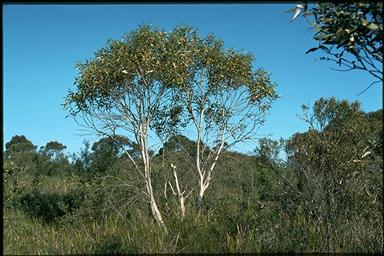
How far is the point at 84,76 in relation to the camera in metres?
9.60

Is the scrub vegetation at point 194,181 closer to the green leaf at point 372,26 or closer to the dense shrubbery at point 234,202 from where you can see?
the dense shrubbery at point 234,202

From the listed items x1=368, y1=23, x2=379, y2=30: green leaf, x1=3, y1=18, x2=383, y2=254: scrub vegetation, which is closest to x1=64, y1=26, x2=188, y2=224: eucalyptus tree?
x1=3, y1=18, x2=383, y2=254: scrub vegetation

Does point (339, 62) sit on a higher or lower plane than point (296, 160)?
higher

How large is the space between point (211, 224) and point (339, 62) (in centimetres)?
518

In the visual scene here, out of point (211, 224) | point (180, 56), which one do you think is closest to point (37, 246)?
point (211, 224)

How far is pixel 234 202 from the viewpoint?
9.92m

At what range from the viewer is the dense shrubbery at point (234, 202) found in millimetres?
6469

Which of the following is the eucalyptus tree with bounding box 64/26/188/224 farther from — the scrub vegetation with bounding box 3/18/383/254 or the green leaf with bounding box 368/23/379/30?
the green leaf with bounding box 368/23/379/30

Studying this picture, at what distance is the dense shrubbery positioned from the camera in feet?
21.2

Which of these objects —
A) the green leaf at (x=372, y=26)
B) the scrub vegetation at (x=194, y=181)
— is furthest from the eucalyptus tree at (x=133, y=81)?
the green leaf at (x=372, y=26)

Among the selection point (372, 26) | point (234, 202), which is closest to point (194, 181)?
point (234, 202)

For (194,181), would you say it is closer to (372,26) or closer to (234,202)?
(234,202)

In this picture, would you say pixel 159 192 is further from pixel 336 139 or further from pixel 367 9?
pixel 367 9

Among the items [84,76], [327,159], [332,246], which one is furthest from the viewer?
[84,76]
